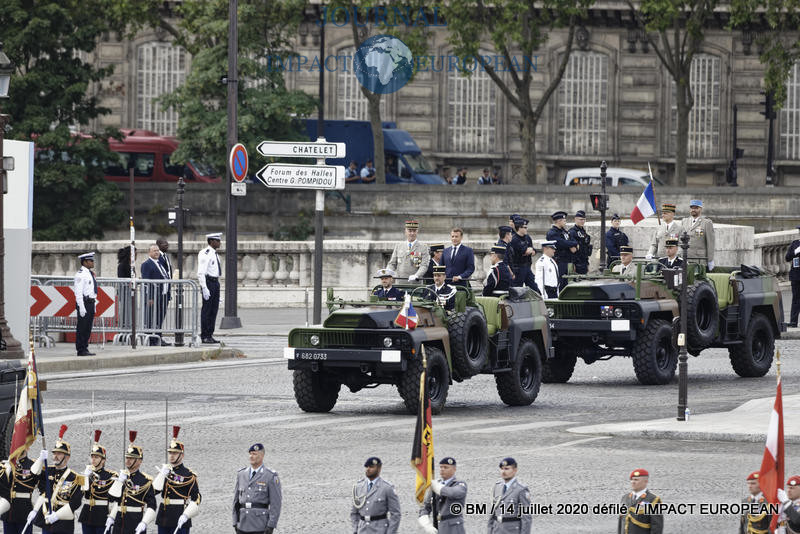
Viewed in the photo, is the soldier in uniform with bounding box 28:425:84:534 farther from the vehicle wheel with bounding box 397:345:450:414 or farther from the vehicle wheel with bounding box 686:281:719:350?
the vehicle wheel with bounding box 686:281:719:350

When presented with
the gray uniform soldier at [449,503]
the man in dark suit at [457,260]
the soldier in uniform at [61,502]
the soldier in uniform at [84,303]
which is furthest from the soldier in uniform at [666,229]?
the soldier in uniform at [61,502]

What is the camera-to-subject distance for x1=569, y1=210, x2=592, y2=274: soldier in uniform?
29859 mm

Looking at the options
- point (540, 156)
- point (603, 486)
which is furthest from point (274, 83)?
point (603, 486)

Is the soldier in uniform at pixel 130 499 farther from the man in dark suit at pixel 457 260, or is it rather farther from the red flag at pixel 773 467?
the man in dark suit at pixel 457 260

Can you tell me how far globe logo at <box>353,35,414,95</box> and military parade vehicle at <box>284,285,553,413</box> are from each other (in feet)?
97.4

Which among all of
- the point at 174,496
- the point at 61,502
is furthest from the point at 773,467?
the point at 61,502

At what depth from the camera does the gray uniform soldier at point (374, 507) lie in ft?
38.9

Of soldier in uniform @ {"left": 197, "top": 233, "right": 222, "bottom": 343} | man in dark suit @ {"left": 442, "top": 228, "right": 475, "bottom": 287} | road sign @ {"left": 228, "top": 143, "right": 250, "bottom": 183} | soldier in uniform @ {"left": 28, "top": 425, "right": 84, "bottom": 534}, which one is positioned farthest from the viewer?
road sign @ {"left": 228, "top": 143, "right": 250, "bottom": 183}

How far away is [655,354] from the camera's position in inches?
945

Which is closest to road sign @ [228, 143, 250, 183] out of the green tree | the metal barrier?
the metal barrier

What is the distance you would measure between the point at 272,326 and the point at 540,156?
2652 centimetres

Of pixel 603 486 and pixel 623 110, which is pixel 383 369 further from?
pixel 623 110

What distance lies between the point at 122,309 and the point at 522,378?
859 cm

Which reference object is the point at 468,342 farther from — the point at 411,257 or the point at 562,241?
the point at 562,241
